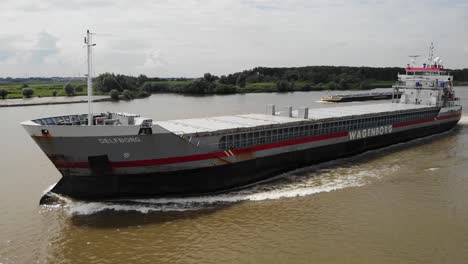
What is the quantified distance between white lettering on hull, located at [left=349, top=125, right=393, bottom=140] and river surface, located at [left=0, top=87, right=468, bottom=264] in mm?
4345

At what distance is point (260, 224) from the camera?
13164 mm

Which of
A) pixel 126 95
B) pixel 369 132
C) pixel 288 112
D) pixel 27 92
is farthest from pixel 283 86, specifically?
pixel 288 112

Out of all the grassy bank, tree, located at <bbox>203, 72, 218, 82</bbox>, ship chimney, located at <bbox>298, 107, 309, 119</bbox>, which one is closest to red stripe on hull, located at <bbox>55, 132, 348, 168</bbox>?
ship chimney, located at <bbox>298, 107, 309, 119</bbox>

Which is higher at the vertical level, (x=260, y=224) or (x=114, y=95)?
(x=114, y=95)

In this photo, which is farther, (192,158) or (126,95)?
(126,95)

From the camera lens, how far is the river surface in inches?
443

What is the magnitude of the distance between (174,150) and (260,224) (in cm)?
414

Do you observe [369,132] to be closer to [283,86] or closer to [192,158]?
[192,158]

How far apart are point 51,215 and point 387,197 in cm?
1276

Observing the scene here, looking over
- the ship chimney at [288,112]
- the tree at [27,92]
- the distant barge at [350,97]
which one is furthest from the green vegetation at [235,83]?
the ship chimney at [288,112]

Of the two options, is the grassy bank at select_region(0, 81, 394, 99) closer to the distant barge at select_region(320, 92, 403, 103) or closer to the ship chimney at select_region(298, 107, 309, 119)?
the distant barge at select_region(320, 92, 403, 103)

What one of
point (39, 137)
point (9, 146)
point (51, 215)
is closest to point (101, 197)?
point (51, 215)

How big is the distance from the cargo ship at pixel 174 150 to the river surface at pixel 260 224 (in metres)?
0.64

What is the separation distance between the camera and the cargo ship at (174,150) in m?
13.7
